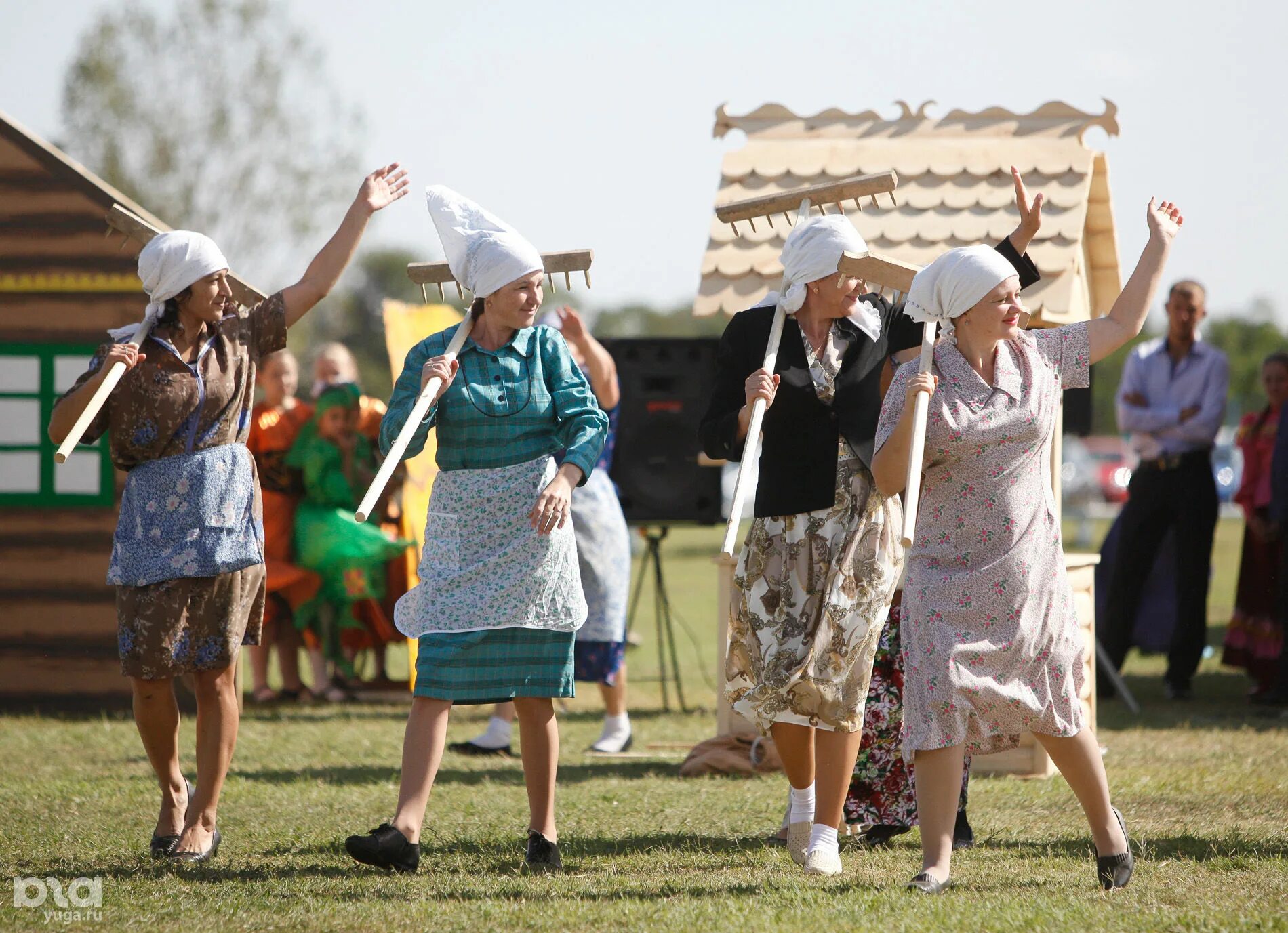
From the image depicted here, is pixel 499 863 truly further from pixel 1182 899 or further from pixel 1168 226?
pixel 1168 226

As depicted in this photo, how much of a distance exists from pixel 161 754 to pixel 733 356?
206 centimetres

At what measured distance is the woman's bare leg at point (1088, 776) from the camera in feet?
12.6

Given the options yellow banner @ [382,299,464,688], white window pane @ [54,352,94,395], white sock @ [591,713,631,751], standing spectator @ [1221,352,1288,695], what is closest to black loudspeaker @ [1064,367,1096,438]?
standing spectator @ [1221,352,1288,695]

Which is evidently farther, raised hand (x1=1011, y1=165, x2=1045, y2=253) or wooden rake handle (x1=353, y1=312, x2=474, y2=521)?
raised hand (x1=1011, y1=165, x2=1045, y2=253)

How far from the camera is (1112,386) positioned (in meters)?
70.1

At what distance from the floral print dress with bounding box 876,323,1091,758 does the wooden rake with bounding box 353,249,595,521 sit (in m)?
1.12

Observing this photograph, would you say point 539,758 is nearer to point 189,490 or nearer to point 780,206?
A: point 189,490

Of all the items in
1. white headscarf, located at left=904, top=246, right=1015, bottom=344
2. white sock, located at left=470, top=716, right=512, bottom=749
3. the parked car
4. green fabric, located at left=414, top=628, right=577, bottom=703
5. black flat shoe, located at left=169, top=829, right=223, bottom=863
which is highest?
white headscarf, located at left=904, top=246, right=1015, bottom=344

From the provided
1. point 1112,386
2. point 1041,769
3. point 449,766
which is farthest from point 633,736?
point 1112,386

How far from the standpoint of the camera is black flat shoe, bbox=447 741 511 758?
676 cm

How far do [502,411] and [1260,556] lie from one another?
20.4ft

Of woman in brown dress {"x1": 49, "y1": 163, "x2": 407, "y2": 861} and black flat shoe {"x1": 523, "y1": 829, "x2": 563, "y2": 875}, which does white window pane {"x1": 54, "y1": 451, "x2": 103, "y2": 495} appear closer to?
woman in brown dress {"x1": 49, "y1": 163, "x2": 407, "y2": 861}

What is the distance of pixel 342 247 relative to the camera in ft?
14.6

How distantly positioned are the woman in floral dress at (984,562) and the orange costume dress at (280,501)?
5506 millimetres
